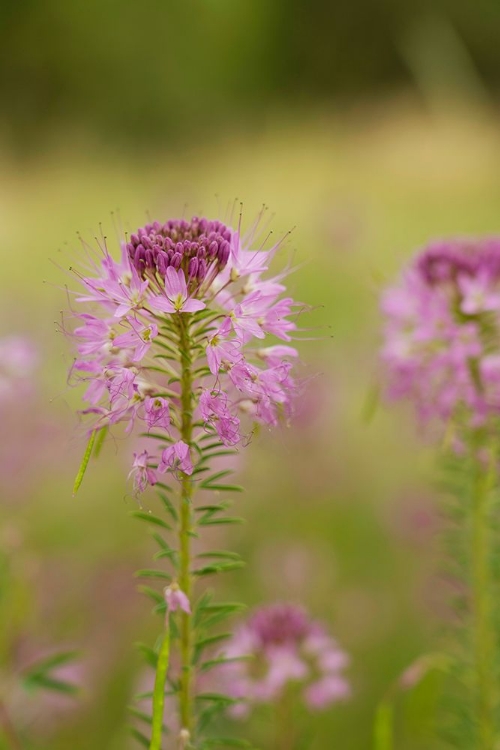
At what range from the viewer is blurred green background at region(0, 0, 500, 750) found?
247cm

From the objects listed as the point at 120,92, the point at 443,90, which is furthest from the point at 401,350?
the point at 120,92

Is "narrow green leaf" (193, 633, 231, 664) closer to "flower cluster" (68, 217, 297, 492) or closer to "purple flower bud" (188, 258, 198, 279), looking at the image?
"flower cluster" (68, 217, 297, 492)

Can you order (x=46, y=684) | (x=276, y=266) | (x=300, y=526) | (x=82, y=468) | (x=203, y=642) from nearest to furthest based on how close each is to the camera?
(x=82, y=468) < (x=203, y=642) < (x=46, y=684) < (x=300, y=526) < (x=276, y=266)

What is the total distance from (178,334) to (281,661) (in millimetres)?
857

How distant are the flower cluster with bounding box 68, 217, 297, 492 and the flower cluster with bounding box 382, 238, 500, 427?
59cm

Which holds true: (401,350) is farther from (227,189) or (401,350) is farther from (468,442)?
(227,189)

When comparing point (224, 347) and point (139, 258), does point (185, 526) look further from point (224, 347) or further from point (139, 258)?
point (139, 258)

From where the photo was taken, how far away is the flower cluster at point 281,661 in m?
1.61

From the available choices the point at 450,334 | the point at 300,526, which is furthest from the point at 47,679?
the point at 300,526

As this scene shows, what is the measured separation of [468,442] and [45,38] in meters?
17.5

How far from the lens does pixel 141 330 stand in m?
1.07

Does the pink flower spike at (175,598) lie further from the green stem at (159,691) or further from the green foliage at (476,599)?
the green foliage at (476,599)

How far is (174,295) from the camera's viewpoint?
107cm

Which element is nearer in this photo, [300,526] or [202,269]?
[202,269]
